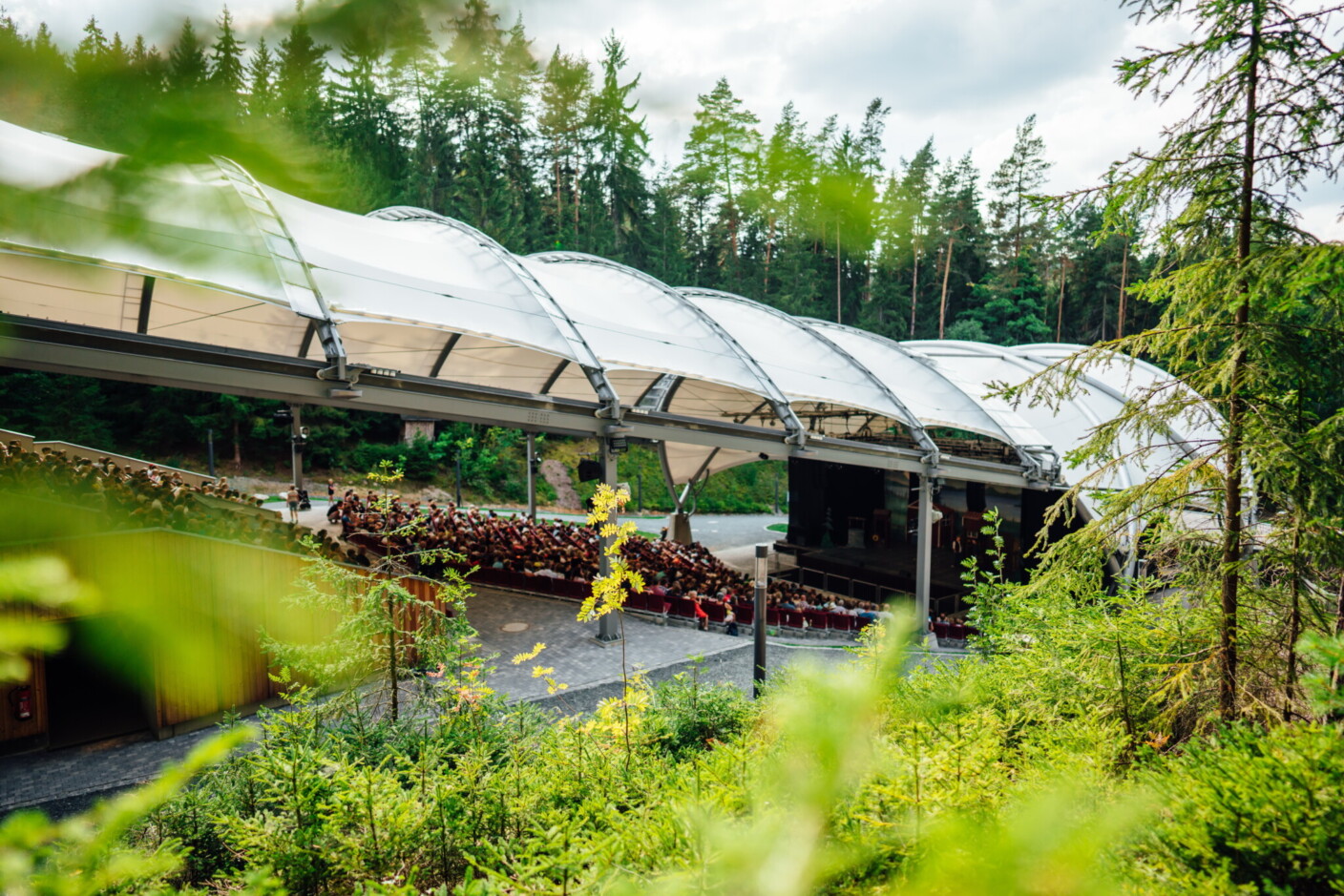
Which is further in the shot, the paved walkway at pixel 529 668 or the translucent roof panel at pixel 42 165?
the paved walkway at pixel 529 668

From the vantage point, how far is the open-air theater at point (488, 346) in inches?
34.8

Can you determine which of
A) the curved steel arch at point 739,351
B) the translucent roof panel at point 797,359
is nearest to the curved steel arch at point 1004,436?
the translucent roof panel at point 797,359

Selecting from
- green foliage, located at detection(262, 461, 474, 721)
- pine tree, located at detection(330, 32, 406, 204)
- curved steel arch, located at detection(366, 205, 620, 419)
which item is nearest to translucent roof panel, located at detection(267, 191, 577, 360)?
curved steel arch, located at detection(366, 205, 620, 419)

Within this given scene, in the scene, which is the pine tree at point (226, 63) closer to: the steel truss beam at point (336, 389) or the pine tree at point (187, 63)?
the pine tree at point (187, 63)

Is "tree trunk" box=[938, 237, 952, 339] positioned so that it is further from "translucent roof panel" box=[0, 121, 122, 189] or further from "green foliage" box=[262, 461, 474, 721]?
"translucent roof panel" box=[0, 121, 122, 189]

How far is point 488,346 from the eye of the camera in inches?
588

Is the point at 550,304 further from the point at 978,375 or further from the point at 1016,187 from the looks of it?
the point at 1016,187

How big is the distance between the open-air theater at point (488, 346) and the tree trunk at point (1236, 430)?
414 millimetres

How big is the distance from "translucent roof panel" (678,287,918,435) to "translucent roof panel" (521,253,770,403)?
2.80ft

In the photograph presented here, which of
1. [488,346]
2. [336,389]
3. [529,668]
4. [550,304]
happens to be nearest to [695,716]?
[529,668]

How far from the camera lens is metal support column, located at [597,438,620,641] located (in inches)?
448

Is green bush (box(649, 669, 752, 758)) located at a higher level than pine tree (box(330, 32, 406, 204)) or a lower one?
lower

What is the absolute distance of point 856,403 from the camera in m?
14.4

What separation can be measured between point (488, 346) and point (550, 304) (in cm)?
316
